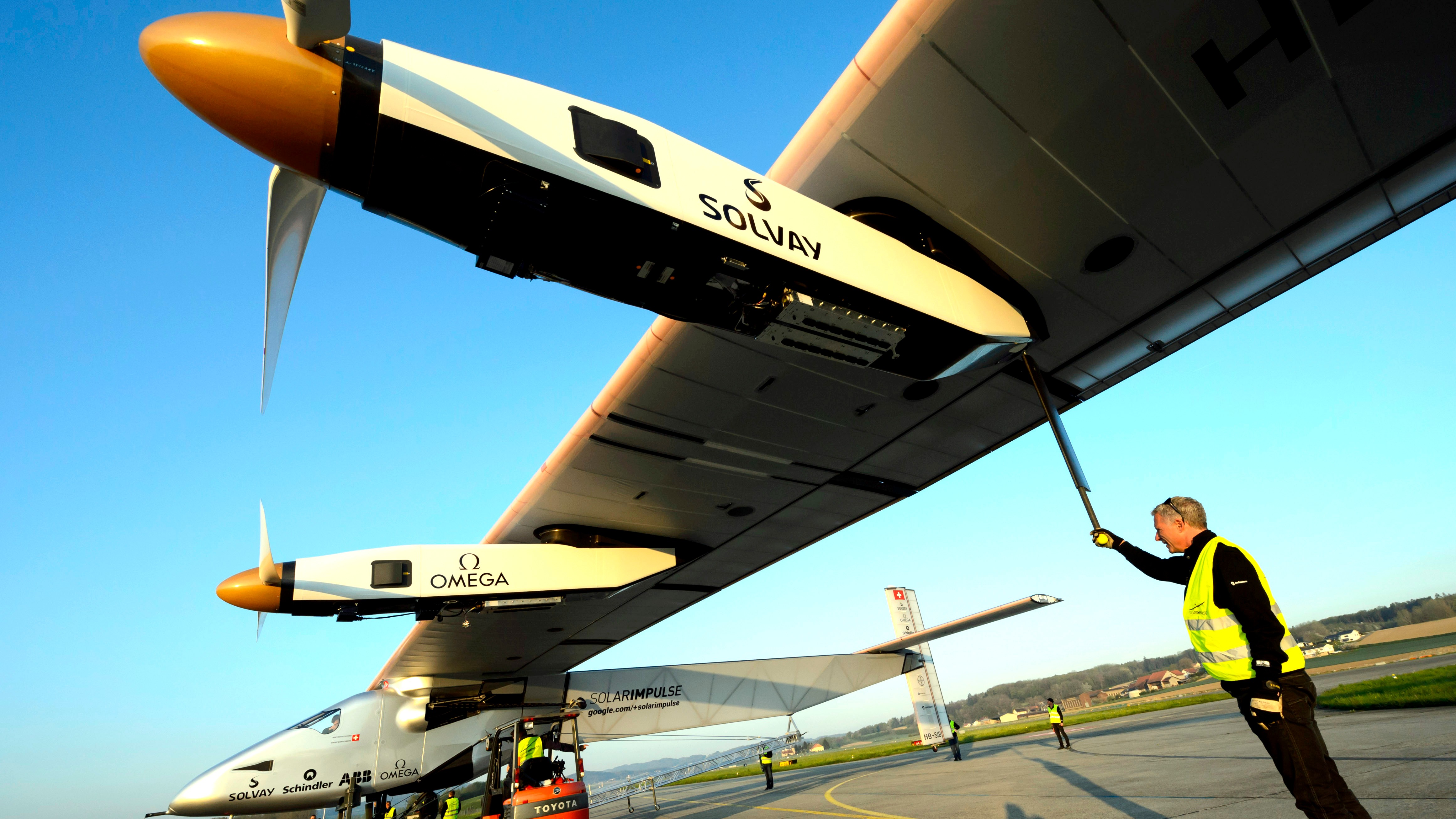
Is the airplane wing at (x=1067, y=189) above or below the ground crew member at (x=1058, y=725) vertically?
above

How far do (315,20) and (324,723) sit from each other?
54.4 ft

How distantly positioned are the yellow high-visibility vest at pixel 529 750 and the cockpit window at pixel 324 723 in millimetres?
8772

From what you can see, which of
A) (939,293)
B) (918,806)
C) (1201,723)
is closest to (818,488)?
(918,806)

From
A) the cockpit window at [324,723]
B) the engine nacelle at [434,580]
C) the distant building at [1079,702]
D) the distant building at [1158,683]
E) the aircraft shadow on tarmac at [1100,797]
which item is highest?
the engine nacelle at [434,580]

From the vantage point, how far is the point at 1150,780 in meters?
7.90

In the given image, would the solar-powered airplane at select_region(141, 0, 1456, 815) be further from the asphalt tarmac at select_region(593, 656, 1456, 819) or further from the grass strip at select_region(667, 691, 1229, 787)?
the grass strip at select_region(667, 691, 1229, 787)

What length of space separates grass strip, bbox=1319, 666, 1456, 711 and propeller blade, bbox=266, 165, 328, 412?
1496cm

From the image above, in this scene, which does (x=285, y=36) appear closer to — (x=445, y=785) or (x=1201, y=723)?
(x=445, y=785)

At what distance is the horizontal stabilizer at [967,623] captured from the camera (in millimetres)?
10566

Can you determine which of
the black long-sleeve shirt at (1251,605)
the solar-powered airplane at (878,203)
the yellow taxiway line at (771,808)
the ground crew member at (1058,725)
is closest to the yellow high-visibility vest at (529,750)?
the solar-powered airplane at (878,203)

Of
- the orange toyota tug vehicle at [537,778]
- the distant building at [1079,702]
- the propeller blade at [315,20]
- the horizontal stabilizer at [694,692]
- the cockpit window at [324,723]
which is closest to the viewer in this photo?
the propeller blade at [315,20]

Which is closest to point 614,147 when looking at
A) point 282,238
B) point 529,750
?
point 282,238

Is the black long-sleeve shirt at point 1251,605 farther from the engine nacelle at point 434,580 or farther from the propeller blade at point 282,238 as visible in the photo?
the engine nacelle at point 434,580

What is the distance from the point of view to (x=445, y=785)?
16.1 meters
